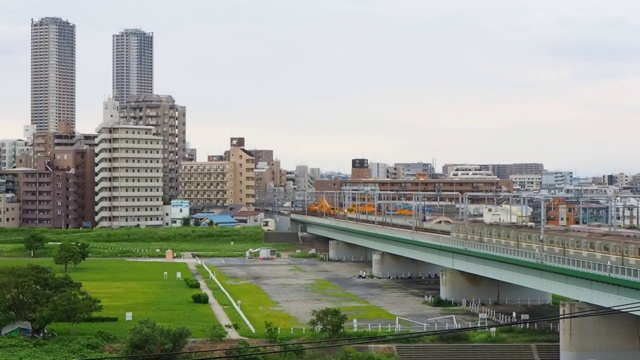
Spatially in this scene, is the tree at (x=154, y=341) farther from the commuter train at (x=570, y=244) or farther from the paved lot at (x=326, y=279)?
the commuter train at (x=570, y=244)

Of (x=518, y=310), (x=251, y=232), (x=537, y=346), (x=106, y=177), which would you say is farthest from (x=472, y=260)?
(x=106, y=177)

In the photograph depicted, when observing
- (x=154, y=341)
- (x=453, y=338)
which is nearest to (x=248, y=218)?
(x=453, y=338)

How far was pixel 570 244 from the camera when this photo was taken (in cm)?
3669

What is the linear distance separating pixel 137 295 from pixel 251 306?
25.5 feet

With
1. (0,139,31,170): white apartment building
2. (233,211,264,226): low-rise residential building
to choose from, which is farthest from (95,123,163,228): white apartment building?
(0,139,31,170): white apartment building

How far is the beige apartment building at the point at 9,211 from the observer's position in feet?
318

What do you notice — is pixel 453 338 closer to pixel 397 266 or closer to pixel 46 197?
pixel 397 266

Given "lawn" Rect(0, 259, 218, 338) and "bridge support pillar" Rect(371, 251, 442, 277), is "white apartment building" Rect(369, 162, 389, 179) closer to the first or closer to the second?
"lawn" Rect(0, 259, 218, 338)

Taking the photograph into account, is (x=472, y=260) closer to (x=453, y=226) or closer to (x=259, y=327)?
(x=453, y=226)

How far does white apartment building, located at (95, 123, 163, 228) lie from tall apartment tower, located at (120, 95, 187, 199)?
73.0 ft

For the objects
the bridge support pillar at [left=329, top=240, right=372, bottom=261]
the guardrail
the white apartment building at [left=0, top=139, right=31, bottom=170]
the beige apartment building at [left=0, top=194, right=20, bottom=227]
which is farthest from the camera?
the white apartment building at [left=0, top=139, right=31, bottom=170]

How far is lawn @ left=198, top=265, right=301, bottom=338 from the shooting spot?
1542 inches

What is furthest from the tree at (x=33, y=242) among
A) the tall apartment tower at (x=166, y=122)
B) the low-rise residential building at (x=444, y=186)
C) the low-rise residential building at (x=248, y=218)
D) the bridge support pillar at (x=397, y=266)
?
the tall apartment tower at (x=166, y=122)

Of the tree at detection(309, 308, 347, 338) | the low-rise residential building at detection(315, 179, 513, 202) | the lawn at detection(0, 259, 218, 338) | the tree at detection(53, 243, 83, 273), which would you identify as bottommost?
the lawn at detection(0, 259, 218, 338)
